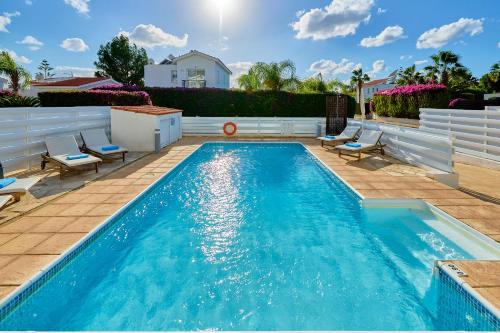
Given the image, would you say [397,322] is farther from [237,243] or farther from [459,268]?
[237,243]

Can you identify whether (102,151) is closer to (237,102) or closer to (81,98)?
(81,98)

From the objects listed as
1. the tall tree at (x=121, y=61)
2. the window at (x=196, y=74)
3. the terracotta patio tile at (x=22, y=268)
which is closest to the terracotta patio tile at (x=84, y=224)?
the terracotta patio tile at (x=22, y=268)

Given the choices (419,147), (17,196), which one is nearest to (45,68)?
(17,196)

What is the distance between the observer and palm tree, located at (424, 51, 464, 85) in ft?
135

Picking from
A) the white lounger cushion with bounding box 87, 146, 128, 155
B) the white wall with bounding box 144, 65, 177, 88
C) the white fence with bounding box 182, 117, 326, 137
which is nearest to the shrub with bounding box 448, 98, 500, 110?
the white fence with bounding box 182, 117, 326, 137

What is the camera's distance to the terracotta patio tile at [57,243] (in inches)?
158

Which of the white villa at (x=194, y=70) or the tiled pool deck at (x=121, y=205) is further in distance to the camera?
the white villa at (x=194, y=70)

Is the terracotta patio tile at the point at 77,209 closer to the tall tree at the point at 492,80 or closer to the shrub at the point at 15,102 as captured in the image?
the shrub at the point at 15,102

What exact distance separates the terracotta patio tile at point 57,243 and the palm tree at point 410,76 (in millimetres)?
50044

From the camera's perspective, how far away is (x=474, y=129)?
10.4 m

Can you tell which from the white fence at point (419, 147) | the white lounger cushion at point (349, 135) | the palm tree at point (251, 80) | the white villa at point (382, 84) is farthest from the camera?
the white villa at point (382, 84)

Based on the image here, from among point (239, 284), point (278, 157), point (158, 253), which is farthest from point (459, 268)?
point (278, 157)

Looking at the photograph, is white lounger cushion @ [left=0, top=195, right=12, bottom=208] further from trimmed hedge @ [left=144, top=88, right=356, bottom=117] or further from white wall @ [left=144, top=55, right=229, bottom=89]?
white wall @ [left=144, top=55, right=229, bottom=89]

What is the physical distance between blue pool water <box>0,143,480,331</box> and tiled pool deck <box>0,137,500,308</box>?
32cm
